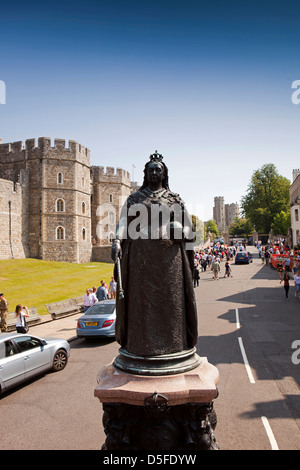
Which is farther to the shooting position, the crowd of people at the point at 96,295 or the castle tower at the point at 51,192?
the castle tower at the point at 51,192

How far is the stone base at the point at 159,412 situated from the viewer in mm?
3238

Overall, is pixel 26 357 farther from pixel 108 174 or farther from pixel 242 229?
pixel 242 229

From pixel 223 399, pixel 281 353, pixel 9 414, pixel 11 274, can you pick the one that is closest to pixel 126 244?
pixel 223 399

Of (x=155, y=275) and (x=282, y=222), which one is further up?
(x=282, y=222)

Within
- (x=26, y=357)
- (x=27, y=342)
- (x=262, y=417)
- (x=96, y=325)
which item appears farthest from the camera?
(x=96, y=325)

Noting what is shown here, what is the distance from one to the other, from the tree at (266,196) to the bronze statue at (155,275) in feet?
207

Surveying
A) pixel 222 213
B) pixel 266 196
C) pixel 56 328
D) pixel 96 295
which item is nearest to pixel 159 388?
pixel 56 328

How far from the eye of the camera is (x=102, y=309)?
11906mm

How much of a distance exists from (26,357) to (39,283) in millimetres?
19742

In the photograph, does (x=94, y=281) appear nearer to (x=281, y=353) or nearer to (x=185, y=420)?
(x=281, y=353)

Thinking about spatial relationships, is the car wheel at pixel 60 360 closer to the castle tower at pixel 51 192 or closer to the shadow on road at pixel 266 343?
the shadow on road at pixel 266 343

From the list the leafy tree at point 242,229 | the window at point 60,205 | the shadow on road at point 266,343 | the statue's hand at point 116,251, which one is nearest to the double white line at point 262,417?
the shadow on road at point 266,343

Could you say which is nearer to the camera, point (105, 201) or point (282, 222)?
point (105, 201)
